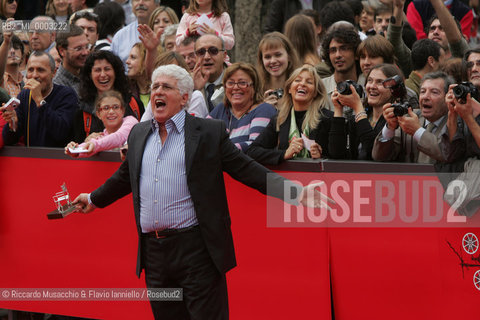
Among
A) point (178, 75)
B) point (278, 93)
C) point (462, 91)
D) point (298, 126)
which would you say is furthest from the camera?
point (278, 93)

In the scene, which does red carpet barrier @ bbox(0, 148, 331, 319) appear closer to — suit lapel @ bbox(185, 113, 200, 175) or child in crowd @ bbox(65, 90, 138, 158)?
child in crowd @ bbox(65, 90, 138, 158)

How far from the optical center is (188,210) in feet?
16.9

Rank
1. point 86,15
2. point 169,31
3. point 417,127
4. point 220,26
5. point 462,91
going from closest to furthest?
point 462,91, point 417,127, point 220,26, point 169,31, point 86,15

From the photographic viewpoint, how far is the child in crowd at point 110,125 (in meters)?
6.68

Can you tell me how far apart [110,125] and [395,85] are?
2685 mm

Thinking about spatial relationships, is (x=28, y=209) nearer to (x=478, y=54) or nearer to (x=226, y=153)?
(x=226, y=153)

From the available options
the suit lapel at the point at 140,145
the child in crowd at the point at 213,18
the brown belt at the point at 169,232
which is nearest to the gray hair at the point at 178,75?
the suit lapel at the point at 140,145

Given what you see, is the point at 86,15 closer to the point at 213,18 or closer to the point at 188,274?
the point at 213,18

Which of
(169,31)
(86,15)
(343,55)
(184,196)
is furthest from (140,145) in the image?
(86,15)

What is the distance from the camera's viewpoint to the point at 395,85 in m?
5.73

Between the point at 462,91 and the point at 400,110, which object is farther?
the point at 400,110

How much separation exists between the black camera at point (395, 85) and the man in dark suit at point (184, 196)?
1116 millimetres

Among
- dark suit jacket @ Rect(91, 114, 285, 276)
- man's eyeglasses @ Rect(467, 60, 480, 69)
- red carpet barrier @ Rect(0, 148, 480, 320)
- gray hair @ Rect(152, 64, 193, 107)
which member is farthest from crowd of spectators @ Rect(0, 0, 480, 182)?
gray hair @ Rect(152, 64, 193, 107)

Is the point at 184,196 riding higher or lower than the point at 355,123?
lower
